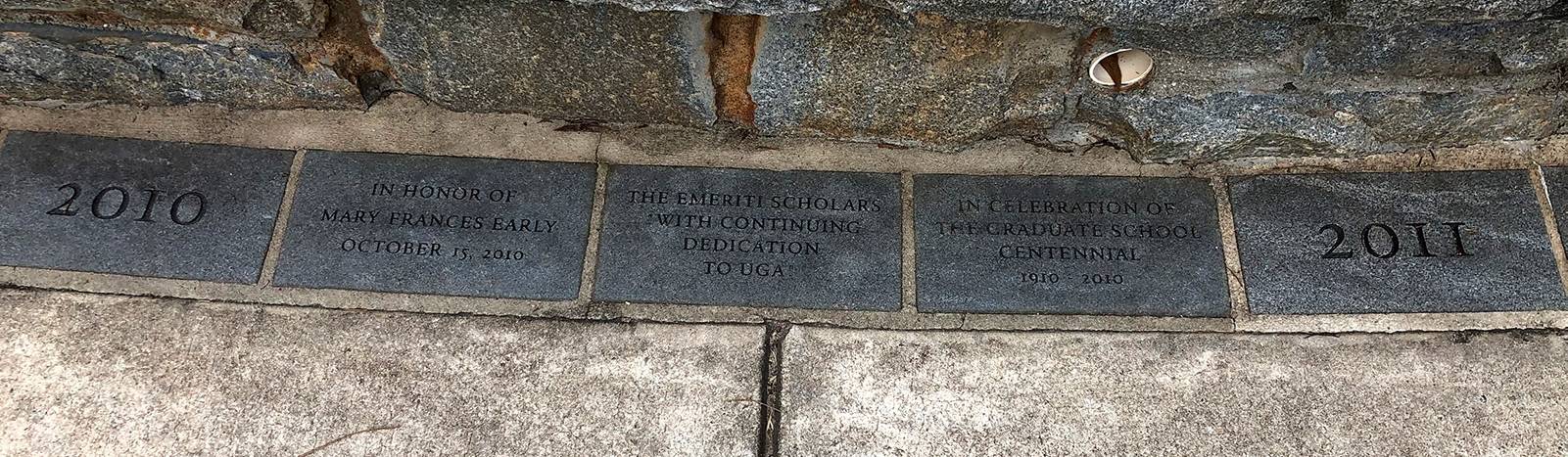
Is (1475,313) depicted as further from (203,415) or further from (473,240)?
(203,415)

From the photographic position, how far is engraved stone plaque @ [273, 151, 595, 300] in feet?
7.19

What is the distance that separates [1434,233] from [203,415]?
2.78 m

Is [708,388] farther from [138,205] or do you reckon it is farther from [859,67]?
[138,205]

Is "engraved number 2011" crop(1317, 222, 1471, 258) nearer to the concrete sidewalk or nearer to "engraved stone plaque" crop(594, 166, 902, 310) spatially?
the concrete sidewalk

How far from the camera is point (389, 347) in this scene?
6.93 ft

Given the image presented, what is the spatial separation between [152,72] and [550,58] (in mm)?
993

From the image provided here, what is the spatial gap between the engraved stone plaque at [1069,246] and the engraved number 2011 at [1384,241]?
27 centimetres

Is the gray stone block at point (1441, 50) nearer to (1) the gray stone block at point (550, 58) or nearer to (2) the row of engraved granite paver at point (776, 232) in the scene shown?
(2) the row of engraved granite paver at point (776, 232)

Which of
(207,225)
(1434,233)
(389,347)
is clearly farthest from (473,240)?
(1434,233)

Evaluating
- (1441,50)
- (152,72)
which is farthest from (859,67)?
(152,72)

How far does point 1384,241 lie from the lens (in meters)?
2.21

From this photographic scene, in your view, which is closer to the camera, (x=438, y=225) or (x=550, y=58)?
(x=550, y=58)

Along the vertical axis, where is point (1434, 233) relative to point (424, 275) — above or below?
above

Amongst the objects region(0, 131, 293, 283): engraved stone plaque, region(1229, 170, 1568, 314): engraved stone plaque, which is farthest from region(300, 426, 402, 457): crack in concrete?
region(1229, 170, 1568, 314): engraved stone plaque
